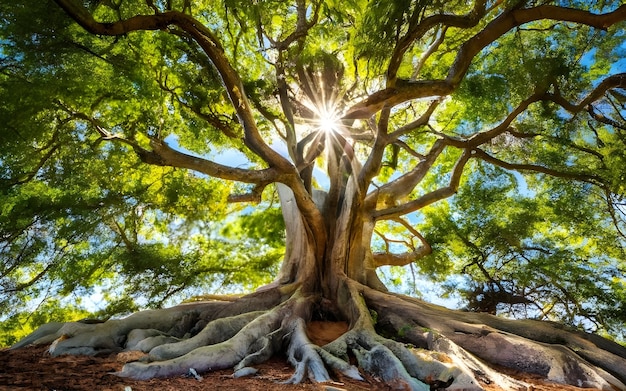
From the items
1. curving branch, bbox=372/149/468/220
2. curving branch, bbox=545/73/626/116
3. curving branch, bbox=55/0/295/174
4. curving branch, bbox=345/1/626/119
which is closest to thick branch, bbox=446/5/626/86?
curving branch, bbox=345/1/626/119

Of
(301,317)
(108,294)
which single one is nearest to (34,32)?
(301,317)

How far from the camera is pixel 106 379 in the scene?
308 cm

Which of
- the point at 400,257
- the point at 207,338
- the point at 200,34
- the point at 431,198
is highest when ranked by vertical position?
the point at 200,34

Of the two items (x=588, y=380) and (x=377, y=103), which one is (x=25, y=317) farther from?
(x=588, y=380)

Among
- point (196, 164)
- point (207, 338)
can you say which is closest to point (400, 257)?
point (207, 338)

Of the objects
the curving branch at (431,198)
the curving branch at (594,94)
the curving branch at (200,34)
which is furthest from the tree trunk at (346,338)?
the curving branch at (594,94)

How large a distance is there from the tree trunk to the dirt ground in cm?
18

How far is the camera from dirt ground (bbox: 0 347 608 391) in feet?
Result: 8.95

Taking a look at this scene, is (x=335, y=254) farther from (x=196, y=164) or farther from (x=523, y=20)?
(x=523, y=20)

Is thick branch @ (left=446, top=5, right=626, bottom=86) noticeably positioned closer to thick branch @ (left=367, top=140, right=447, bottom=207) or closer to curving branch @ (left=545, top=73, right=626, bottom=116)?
curving branch @ (left=545, top=73, right=626, bottom=116)

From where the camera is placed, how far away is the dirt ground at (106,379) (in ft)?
8.95

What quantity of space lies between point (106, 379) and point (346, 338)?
107 inches

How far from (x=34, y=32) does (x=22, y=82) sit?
0.67 meters

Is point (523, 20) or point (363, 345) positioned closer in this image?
point (523, 20)
